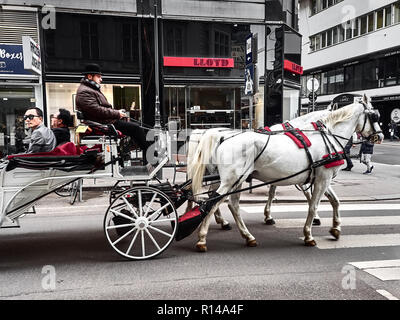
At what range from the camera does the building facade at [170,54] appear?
12.6 meters

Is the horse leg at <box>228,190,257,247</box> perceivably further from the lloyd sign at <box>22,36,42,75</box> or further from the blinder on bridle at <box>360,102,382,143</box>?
the lloyd sign at <box>22,36,42,75</box>

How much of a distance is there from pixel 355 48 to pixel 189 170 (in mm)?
34651

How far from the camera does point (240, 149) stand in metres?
4.61

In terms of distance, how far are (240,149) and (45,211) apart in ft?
15.6

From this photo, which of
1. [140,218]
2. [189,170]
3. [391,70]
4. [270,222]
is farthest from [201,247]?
[391,70]

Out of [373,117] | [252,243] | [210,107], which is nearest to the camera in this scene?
[252,243]

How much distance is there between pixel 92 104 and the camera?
420 centimetres

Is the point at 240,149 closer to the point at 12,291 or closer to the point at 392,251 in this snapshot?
the point at 392,251

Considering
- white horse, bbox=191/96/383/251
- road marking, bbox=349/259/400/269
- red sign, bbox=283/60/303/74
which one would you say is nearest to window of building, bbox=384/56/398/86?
red sign, bbox=283/60/303/74

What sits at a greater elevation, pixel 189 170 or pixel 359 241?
pixel 189 170

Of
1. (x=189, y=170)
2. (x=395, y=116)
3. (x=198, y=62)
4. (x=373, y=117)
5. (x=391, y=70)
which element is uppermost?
(x=391, y=70)

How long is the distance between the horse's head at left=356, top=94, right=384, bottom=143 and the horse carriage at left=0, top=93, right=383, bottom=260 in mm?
15

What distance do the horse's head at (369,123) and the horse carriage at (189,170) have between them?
1 cm

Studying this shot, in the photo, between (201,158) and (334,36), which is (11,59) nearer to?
(201,158)
